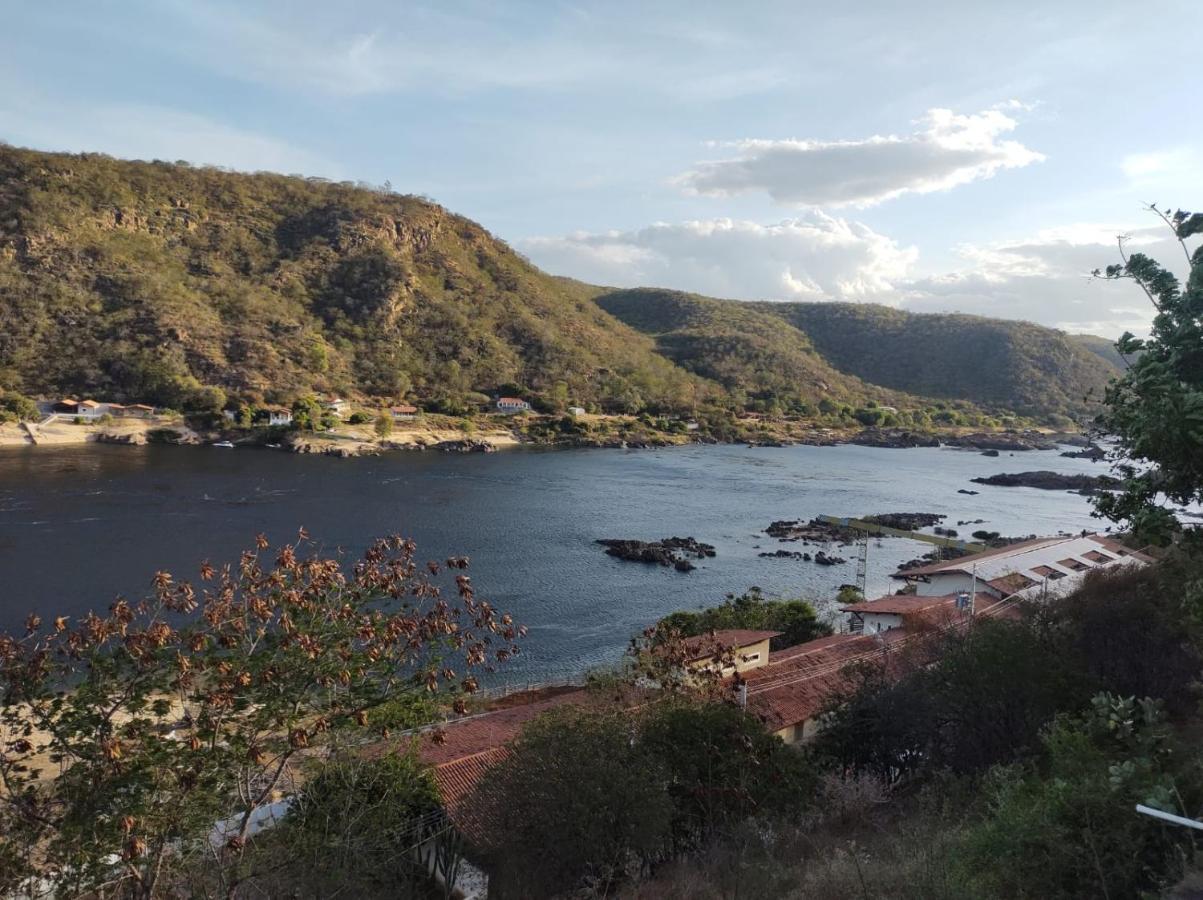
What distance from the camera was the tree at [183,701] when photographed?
573 cm

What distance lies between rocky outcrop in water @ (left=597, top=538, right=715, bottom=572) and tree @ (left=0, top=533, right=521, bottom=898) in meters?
33.2

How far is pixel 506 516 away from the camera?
48.3 meters

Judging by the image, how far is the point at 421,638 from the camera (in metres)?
7.05

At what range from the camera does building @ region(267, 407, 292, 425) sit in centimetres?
7575

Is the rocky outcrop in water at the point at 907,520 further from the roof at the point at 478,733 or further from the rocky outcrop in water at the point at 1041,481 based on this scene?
the roof at the point at 478,733

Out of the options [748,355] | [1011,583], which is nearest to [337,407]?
[1011,583]

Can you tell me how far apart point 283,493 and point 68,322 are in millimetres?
52386

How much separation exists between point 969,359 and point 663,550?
13569cm

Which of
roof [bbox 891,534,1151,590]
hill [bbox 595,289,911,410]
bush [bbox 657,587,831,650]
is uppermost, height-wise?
hill [bbox 595,289,911,410]

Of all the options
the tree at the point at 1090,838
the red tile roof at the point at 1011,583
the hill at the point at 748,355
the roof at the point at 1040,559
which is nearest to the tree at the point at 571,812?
the tree at the point at 1090,838

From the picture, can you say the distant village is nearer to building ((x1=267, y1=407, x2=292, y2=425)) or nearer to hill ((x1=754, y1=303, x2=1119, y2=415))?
building ((x1=267, y1=407, x2=292, y2=425))

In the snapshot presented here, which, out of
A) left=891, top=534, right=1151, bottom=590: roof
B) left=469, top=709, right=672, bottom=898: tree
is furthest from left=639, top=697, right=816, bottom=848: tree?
left=891, top=534, right=1151, bottom=590: roof

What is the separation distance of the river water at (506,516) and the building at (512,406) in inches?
801

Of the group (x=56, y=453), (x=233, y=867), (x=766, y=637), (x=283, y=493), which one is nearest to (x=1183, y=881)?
(x=233, y=867)
